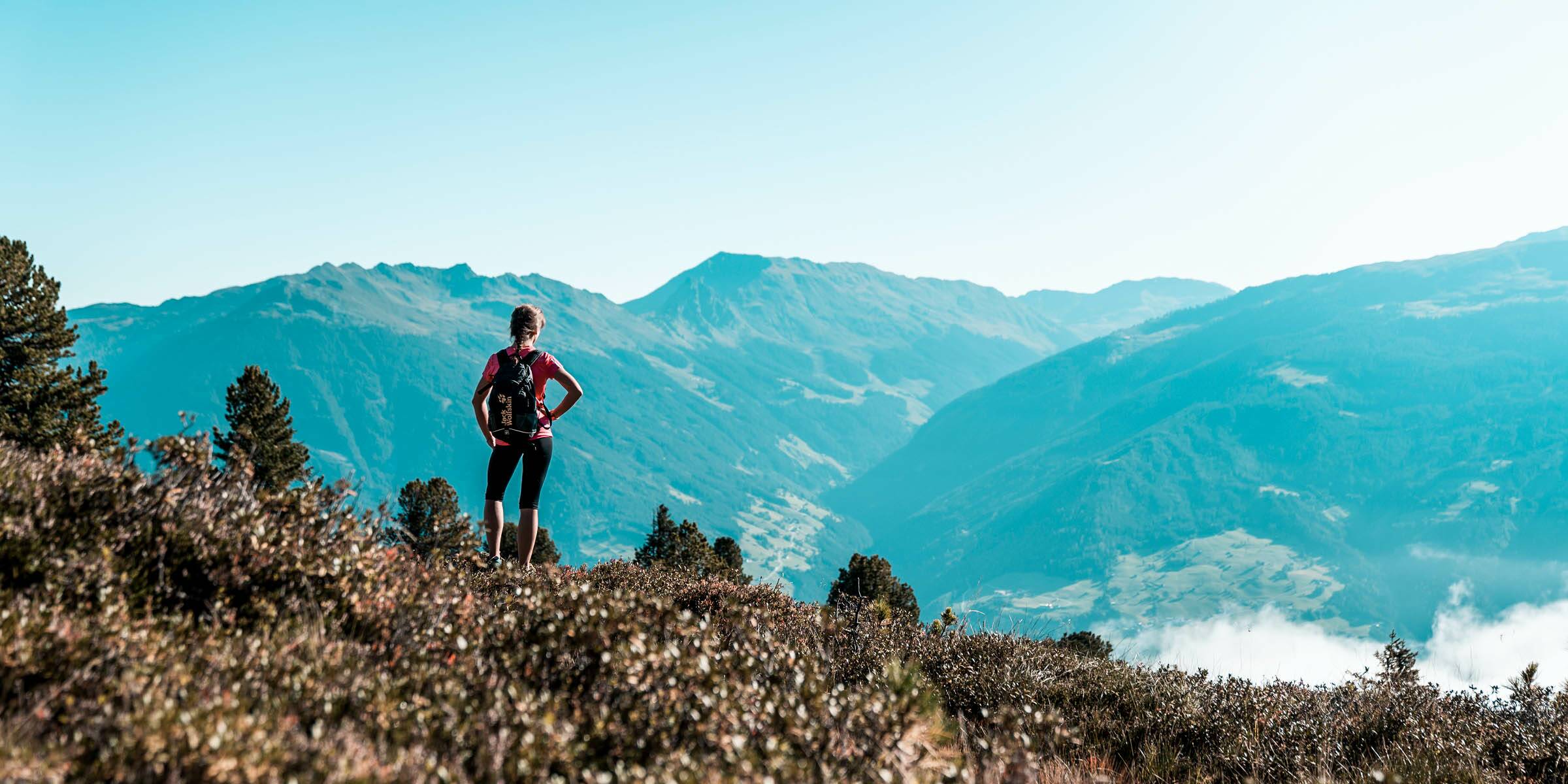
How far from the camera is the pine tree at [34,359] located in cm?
4153

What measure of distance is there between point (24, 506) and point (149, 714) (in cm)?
234

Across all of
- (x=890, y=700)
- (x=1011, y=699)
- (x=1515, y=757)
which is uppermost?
(x=890, y=700)

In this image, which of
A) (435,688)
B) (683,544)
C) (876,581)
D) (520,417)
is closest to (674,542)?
(683,544)

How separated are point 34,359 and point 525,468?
48228 millimetres

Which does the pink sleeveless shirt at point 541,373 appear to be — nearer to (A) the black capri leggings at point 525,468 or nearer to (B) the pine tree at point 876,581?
(A) the black capri leggings at point 525,468

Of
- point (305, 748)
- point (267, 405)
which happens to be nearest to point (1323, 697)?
point (305, 748)

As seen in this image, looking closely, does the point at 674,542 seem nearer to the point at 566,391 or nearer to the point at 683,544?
the point at 683,544

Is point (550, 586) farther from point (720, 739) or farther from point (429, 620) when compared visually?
point (720, 739)

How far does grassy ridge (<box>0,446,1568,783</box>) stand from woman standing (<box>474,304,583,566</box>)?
1.59 m

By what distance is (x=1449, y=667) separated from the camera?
9.26 meters

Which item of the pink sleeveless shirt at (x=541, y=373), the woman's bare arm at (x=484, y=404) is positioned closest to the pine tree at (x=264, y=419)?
the woman's bare arm at (x=484, y=404)

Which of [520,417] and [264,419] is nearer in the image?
[520,417]

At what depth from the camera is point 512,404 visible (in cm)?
948

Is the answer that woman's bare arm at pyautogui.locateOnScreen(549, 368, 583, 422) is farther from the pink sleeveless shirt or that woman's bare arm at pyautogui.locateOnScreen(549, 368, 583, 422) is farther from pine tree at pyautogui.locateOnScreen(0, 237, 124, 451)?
pine tree at pyautogui.locateOnScreen(0, 237, 124, 451)
